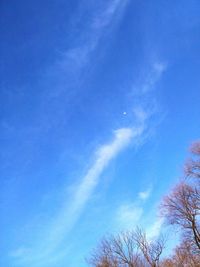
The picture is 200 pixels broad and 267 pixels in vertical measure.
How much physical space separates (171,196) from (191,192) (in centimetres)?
259

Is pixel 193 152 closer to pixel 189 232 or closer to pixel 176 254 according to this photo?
pixel 189 232

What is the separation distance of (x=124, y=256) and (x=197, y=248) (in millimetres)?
8590

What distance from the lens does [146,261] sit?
36.2m

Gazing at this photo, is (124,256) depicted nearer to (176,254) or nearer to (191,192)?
(176,254)

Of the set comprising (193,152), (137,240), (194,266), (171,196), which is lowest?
(194,266)

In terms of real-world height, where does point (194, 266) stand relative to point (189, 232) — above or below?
below

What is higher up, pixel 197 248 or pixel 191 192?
pixel 191 192

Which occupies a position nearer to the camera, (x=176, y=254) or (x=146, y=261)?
(x=146, y=261)

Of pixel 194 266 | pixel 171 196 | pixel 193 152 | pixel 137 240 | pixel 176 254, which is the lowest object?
pixel 194 266

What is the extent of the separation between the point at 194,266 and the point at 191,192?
834 cm

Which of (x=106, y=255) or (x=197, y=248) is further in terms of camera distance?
(x=106, y=255)

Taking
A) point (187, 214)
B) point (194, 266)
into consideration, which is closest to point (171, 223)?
point (187, 214)

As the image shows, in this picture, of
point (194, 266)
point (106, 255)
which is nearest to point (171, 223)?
point (194, 266)

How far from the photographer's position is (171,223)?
127ft
